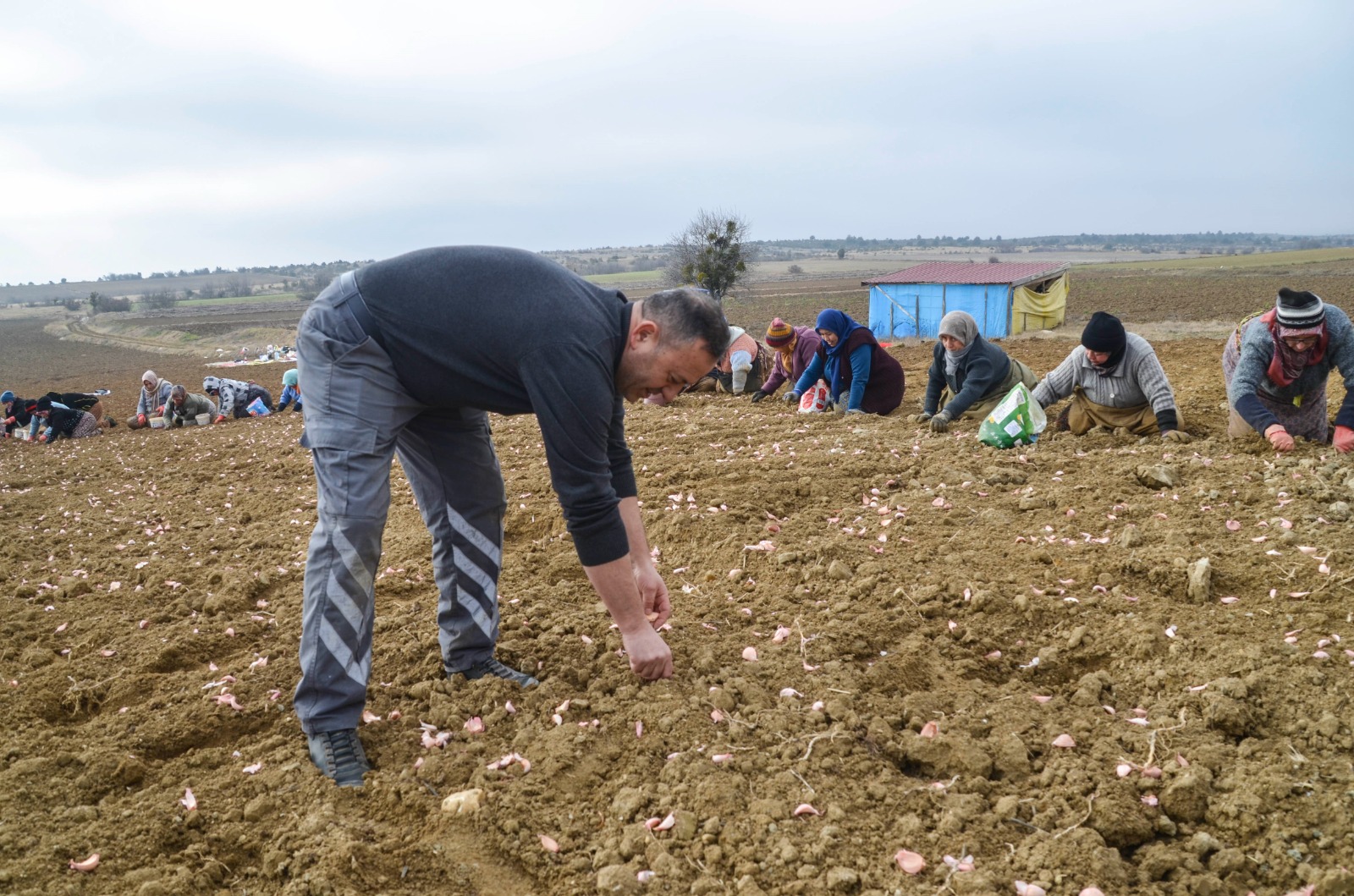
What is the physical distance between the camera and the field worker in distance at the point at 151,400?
13445 mm

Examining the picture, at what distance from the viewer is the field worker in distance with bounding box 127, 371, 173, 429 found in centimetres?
1345

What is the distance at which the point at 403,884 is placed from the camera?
2.20 m

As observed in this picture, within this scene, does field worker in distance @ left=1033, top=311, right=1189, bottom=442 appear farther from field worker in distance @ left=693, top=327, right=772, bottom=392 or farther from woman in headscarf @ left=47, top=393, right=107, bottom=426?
woman in headscarf @ left=47, top=393, right=107, bottom=426

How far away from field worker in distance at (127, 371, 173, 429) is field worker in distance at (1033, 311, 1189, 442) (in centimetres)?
A: 1283

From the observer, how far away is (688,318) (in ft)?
7.70

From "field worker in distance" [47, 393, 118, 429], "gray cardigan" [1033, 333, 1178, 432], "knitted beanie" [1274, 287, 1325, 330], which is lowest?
"field worker in distance" [47, 393, 118, 429]

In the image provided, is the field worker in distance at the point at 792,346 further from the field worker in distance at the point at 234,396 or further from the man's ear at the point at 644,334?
the field worker in distance at the point at 234,396

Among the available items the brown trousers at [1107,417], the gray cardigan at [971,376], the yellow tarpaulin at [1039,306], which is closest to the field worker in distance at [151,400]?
the gray cardigan at [971,376]

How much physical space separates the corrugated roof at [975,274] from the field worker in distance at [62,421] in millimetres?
15642

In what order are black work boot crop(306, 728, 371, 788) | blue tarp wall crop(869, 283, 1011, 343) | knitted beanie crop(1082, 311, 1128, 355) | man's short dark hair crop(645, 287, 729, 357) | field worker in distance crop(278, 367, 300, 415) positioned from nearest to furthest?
1. man's short dark hair crop(645, 287, 729, 357)
2. black work boot crop(306, 728, 371, 788)
3. knitted beanie crop(1082, 311, 1128, 355)
4. field worker in distance crop(278, 367, 300, 415)
5. blue tarp wall crop(869, 283, 1011, 343)

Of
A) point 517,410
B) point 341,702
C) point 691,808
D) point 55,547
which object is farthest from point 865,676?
point 55,547

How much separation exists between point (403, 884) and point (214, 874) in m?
0.51

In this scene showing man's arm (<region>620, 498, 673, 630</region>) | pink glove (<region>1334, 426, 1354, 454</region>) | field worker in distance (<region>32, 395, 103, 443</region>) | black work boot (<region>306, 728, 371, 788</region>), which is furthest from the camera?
field worker in distance (<region>32, 395, 103, 443</region>)

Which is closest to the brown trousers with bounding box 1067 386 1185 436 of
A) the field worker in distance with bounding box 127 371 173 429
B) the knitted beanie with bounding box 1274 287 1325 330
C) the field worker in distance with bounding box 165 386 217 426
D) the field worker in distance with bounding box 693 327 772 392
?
the knitted beanie with bounding box 1274 287 1325 330
